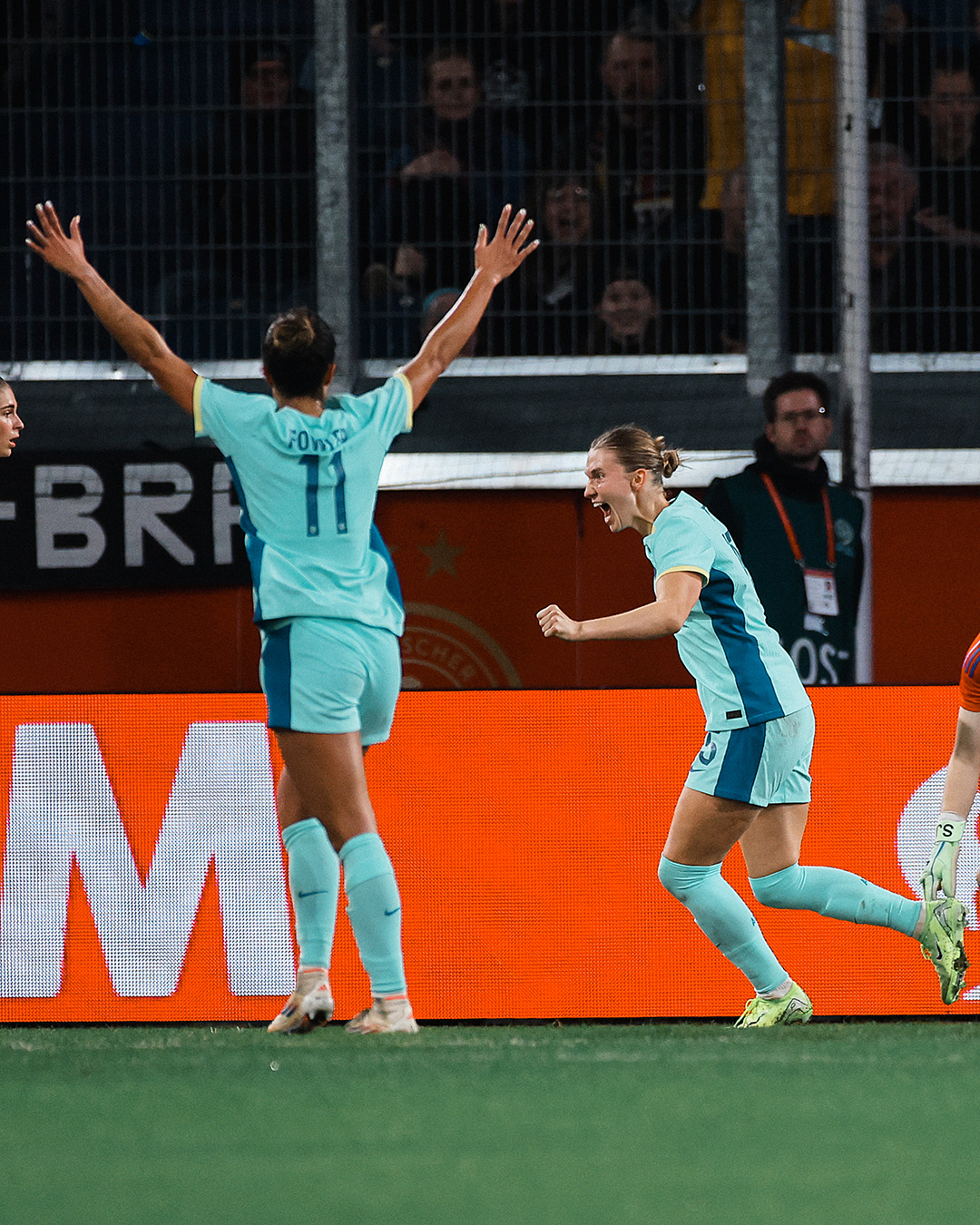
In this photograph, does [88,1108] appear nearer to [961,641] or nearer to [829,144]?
[961,641]

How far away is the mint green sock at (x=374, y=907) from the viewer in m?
4.29

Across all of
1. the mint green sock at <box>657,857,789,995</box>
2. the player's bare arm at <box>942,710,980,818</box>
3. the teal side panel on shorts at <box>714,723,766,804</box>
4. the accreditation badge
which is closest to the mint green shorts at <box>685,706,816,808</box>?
the teal side panel on shorts at <box>714,723,766,804</box>

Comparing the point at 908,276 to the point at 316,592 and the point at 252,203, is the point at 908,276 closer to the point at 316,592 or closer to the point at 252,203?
the point at 252,203

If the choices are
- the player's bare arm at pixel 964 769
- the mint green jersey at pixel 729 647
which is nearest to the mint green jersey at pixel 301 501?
the mint green jersey at pixel 729 647

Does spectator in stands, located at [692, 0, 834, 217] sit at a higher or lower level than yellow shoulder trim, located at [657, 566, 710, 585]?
higher

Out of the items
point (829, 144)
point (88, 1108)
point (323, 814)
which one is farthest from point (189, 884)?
point (829, 144)

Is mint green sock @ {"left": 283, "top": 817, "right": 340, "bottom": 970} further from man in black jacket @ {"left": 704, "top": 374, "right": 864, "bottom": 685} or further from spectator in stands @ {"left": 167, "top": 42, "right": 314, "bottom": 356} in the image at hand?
spectator in stands @ {"left": 167, "top": 42, "right": 314, "bottom": 356}

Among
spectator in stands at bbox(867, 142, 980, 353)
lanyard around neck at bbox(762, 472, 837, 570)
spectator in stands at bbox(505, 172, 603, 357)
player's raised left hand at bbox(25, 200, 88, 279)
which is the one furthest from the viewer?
spectator in stands at bbox(505, 172, 603, 357)

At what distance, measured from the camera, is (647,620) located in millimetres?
4383

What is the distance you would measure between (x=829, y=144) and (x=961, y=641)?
8.13 ft

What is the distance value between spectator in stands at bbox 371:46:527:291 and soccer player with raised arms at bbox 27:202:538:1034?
15.2 ft

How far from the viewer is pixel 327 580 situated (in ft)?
14.0

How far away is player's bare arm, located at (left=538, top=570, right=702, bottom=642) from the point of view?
4.07m

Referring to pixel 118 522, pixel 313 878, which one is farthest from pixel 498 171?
pixel 313 878
